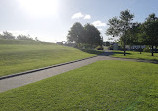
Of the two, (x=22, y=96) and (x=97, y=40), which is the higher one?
(x=97, y=40)

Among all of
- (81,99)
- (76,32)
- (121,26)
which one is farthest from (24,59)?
(76,32)

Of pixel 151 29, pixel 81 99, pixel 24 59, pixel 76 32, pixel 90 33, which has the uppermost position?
pixel 76 32

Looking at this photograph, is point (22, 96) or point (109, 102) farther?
point (22, 96)

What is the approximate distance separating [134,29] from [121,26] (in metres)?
3.13

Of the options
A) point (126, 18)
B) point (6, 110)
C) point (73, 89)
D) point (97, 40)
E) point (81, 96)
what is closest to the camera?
point (6, 110)

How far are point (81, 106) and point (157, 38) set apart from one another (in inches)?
1018

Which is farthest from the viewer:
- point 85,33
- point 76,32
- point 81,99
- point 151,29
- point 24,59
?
point 76,32

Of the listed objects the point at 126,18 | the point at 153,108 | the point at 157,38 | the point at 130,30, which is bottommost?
the point at 153,108

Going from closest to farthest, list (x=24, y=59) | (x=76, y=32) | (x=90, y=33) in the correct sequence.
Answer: (x=24, y=59)
(x=90, y=33)
(x=76, y=32)

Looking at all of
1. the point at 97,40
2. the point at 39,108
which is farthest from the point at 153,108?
the point at 97,40

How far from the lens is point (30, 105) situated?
357cm

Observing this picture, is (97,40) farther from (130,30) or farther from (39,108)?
(39,108)

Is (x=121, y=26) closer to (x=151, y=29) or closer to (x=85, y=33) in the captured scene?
(x=151, y=29)

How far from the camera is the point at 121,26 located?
2559 centimetres
